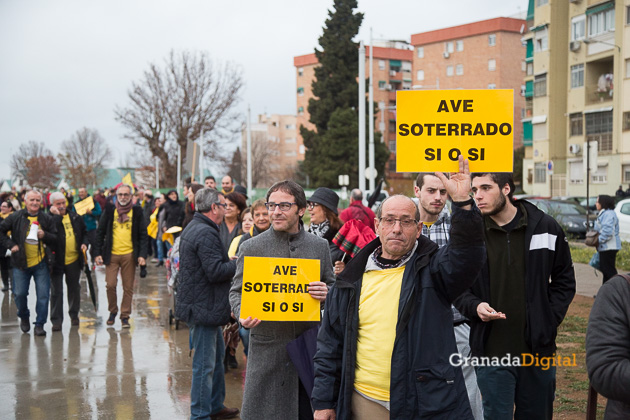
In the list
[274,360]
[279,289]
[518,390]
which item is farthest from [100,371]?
[518,390]

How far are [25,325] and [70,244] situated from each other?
141cm

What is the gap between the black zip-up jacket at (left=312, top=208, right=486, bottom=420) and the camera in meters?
3.34

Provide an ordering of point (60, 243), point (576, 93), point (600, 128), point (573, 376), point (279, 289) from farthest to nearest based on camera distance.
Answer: point (576, 93)
point (600, 128)
point (60, 243)
point (573, 376)
point (279, 289)

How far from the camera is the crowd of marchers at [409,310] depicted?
132 inches

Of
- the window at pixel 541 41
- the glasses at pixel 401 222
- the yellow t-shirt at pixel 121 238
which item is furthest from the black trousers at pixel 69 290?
the window at pixel 541 41

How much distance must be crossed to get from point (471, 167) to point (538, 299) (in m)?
0.92

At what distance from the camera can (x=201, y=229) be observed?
20.3ft

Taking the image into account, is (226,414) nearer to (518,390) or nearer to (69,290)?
(518,390)

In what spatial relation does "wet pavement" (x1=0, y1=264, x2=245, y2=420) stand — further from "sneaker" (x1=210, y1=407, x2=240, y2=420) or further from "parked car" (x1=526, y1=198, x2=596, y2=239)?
"parked car" (x1=526, y1=198, x2=596, y2=239)

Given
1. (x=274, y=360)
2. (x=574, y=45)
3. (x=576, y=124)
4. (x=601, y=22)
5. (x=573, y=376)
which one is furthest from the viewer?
(x=576, y=124)

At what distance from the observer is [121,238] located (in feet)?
36.3

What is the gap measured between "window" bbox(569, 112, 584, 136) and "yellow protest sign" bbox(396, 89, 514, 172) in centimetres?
4668

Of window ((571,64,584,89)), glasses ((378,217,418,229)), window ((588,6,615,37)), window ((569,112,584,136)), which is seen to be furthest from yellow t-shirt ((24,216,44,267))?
window ((571,64,584,89))

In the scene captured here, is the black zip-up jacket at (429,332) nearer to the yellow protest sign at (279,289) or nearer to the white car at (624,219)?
the yellow protest sign at (279,289)
